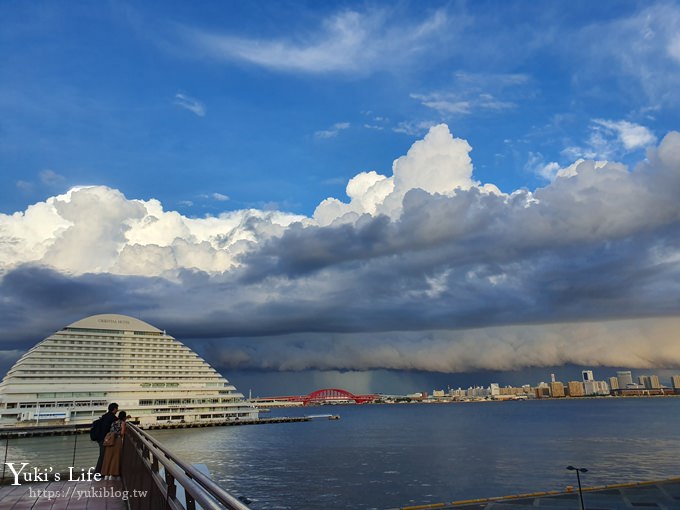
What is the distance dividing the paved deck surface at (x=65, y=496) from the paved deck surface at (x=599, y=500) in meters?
29.0

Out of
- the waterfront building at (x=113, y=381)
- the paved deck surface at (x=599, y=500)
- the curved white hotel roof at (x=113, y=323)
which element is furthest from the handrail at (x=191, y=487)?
the curved white hotel roof at (x=113, y=323)

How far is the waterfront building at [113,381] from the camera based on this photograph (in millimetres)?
106125

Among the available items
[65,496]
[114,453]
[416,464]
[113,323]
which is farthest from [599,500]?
[113,323]

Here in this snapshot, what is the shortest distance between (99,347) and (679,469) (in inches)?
4709

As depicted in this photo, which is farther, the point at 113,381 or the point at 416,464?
the point at 113,381

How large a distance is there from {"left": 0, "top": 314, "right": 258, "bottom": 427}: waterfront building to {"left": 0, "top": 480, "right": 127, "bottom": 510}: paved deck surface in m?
111

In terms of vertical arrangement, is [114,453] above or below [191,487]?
below

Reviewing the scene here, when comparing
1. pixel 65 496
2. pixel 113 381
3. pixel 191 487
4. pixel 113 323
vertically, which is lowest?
pixel 65 496

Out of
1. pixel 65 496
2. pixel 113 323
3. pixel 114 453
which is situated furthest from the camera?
pixel 113 323

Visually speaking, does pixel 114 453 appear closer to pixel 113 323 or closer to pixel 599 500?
pixel 599 500

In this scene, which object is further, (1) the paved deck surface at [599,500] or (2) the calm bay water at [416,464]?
(2) the calm bay water at [416,464]

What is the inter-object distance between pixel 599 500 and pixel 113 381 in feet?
360

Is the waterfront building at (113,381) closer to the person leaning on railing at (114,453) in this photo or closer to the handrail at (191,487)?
the person leaning on railing at (114,453)

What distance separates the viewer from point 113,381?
117250 mm
